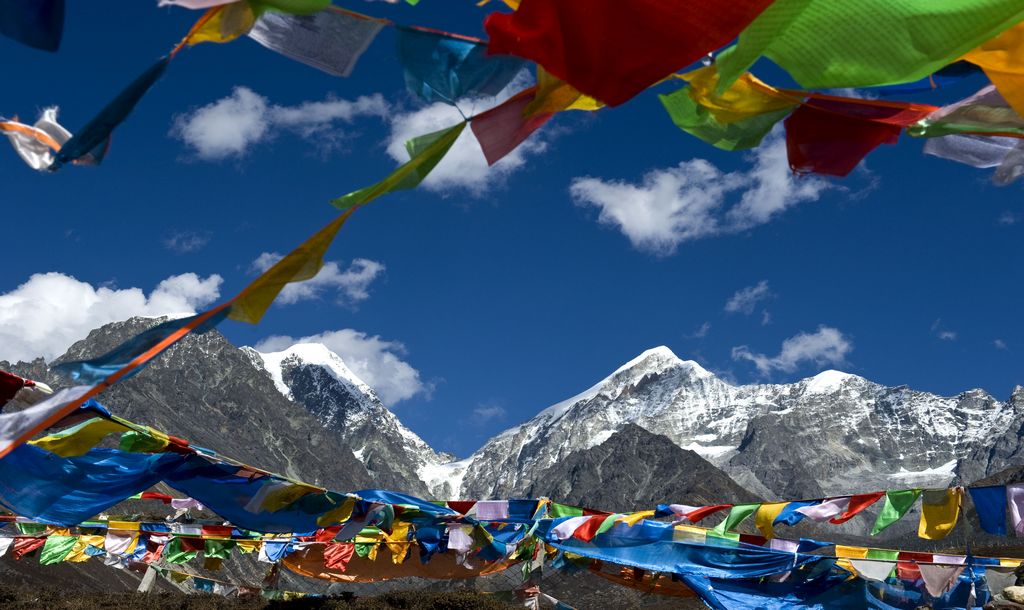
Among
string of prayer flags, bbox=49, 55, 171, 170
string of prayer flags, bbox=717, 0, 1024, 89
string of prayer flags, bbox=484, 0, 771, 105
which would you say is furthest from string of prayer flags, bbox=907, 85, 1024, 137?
string of prayer flags, bbox=49, 55, 171, 170

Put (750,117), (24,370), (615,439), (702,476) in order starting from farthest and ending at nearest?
(615,439) < (24,370) < (702,476) < (750,117)

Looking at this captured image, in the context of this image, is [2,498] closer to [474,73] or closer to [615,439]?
[474,73]

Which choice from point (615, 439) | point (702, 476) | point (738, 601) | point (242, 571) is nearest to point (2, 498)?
point (738, 601)

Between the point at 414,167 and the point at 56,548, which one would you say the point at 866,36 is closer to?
the point at 414,167

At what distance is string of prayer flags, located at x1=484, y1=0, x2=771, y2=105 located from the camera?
9.77 ft

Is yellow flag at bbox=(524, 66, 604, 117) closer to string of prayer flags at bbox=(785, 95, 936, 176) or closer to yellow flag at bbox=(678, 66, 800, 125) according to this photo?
yellow flag at bbox=(678, 66, 800, 125)

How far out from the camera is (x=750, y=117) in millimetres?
4363

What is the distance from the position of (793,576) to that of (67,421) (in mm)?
7685

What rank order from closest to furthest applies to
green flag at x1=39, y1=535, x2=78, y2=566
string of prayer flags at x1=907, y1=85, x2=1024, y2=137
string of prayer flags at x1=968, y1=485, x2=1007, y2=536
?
1. string of prayer flags at x1=907, y1=85, x2=1024, y2=137
2. string of prayer flags at x1=968, y1=485, x2=1007, y2=536
3. green flag at x1=39, y1=535, x2=78, y2=566

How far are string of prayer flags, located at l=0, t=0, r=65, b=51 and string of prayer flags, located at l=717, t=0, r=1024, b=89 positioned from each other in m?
2.37

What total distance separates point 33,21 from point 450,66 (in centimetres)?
160

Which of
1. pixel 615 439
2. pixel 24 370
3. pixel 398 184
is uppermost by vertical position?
pixel 398 184

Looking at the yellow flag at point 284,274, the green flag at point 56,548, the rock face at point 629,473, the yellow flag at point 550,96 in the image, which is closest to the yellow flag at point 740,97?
the yellow flag at point 550,96

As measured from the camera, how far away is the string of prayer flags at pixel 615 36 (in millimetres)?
2977
